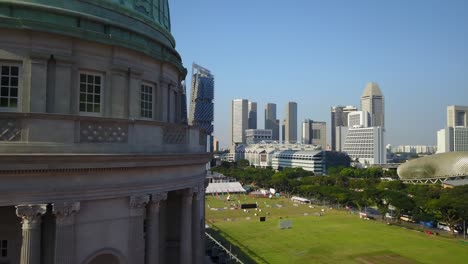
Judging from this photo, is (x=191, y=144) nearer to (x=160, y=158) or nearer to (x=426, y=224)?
(x=160, y=158)

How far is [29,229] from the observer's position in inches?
597

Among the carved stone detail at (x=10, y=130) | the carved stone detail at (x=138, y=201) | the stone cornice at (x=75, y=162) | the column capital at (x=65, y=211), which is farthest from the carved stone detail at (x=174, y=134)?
the carved stone detail at (x=10, y=130)

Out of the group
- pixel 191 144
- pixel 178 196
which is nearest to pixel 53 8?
pixel 191 144

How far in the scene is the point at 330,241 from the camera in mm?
72375

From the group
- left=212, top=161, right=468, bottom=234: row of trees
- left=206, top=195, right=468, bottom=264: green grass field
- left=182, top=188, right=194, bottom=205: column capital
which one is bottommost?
left=206, top=195, right=468, bottom=264: green grass field

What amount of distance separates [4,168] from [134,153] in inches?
205

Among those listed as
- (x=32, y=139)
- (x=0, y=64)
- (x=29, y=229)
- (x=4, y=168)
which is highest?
(x=0, y=64)

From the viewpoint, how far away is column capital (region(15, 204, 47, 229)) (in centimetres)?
1492

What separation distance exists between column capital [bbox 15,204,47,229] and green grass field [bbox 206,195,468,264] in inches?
1841

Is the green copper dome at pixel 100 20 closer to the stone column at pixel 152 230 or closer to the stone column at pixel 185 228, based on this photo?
the stone column at pixel 152 230

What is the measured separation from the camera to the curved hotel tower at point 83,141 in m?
15.2

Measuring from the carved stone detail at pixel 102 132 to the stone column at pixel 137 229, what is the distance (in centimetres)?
286

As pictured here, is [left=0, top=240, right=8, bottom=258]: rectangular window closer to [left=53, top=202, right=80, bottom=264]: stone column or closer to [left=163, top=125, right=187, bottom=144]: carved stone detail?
[left=53, top=202, right=80, bottom=264]: stone column

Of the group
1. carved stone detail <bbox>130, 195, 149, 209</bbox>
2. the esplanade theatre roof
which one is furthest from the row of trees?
carved stone detail <bbox>130, 195, 149, 209</bbox>
